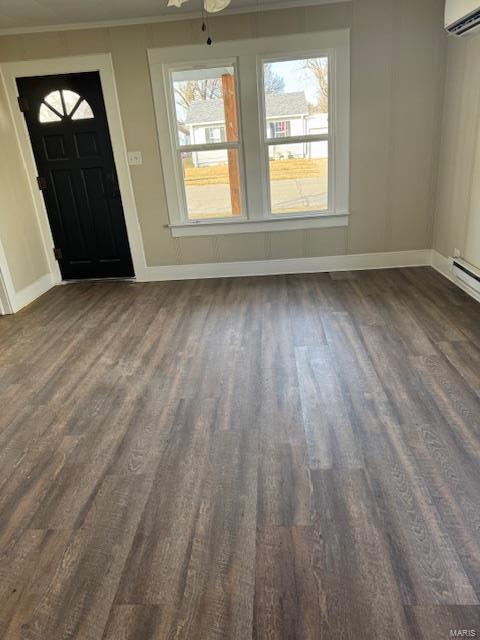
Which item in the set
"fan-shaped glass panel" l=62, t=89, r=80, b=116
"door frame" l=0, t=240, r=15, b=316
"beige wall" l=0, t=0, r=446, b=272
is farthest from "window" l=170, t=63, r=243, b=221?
"door frame" l=0, t=240, r=15, b=316

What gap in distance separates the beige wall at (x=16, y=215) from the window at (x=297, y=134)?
2.48 meters

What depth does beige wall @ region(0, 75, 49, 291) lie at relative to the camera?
4.11 m

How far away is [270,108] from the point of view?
413 centimetres

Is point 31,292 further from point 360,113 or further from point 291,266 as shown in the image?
point 360,113

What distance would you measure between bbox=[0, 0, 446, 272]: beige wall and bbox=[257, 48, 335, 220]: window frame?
19 cm

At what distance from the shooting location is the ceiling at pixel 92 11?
3434 millimetres

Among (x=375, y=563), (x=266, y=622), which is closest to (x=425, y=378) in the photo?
(x=375, y=563)

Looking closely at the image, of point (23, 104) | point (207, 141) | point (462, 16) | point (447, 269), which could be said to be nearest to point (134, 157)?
point (207, 141)

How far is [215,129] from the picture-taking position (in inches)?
167

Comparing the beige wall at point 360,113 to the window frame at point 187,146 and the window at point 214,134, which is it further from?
the window at point 214,134

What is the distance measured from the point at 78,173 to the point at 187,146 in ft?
3.86

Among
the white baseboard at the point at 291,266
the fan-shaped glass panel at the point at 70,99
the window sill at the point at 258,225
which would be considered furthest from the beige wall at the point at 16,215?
the window sill at the point at 258,225

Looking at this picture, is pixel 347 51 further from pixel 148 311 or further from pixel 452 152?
pixel 148 311

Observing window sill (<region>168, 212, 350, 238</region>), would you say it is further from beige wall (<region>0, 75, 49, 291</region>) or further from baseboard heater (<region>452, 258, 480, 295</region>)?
beige wall (<region>0, 75, 49, 291</region>)
